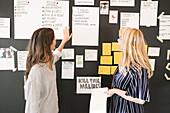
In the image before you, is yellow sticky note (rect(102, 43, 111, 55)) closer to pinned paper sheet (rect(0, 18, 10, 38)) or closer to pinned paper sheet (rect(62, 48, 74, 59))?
pinned paper sheet (rect(62, 48, 74, 59))

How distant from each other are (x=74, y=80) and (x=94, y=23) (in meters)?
0.68

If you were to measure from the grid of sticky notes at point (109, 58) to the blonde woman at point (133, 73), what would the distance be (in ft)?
1.55

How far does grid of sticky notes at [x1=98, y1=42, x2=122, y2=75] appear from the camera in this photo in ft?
5.75

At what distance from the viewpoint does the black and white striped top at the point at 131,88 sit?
119 cm

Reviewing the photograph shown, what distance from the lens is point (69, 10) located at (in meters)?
1.72

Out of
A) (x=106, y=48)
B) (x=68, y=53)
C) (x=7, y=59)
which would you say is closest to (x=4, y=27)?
(x=7, y=59)

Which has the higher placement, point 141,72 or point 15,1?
point 15,1

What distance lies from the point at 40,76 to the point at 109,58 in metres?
0.85

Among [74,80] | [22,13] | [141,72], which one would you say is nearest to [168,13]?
[141,72]

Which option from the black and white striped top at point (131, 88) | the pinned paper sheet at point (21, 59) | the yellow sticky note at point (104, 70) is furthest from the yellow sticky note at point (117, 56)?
the pinned paper sheet at point (21, 59)

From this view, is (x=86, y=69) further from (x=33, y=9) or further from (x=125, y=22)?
(x=33, y=9)

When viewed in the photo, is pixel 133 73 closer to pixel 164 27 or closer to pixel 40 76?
pixel 40 76

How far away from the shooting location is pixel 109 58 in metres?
1.77

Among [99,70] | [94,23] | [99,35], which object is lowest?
[99,70]
